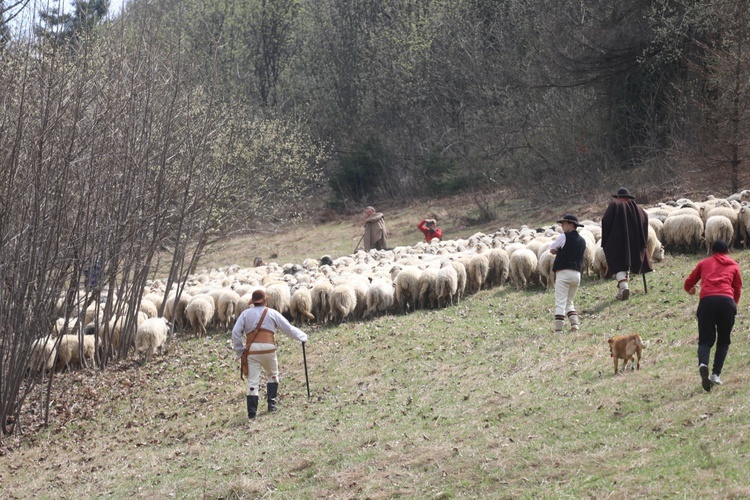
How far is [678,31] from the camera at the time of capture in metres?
27.4

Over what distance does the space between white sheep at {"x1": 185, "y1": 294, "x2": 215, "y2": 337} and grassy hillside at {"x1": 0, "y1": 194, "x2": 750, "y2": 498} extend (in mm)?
421

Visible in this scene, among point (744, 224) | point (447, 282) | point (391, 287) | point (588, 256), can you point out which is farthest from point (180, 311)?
point (744, 224)

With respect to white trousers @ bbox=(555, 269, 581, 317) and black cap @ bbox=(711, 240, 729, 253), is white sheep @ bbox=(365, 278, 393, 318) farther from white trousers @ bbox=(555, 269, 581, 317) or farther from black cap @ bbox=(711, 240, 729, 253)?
black cap @ bbox=(711, 240, 729, 253)

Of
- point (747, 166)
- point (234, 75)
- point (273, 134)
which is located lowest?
point (747, 166)

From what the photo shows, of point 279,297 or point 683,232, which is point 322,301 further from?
point 683,232

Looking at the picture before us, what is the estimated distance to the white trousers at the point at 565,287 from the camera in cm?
1227

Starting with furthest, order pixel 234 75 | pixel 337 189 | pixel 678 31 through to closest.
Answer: pixel 234 75 → pixel 337 189 → pixel 678 31

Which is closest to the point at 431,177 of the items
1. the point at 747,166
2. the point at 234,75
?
the point at 234,75

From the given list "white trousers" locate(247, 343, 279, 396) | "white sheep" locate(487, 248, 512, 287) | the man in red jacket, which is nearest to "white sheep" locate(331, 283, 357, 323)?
"white sheep" locate(487, 248, 512, 287)

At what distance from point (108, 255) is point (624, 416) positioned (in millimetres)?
9145

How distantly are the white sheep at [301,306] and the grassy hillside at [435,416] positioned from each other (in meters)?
0.82

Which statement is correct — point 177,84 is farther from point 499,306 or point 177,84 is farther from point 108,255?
point 499,306

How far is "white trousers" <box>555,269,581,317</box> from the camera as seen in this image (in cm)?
1227

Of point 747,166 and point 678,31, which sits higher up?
point 678,31
